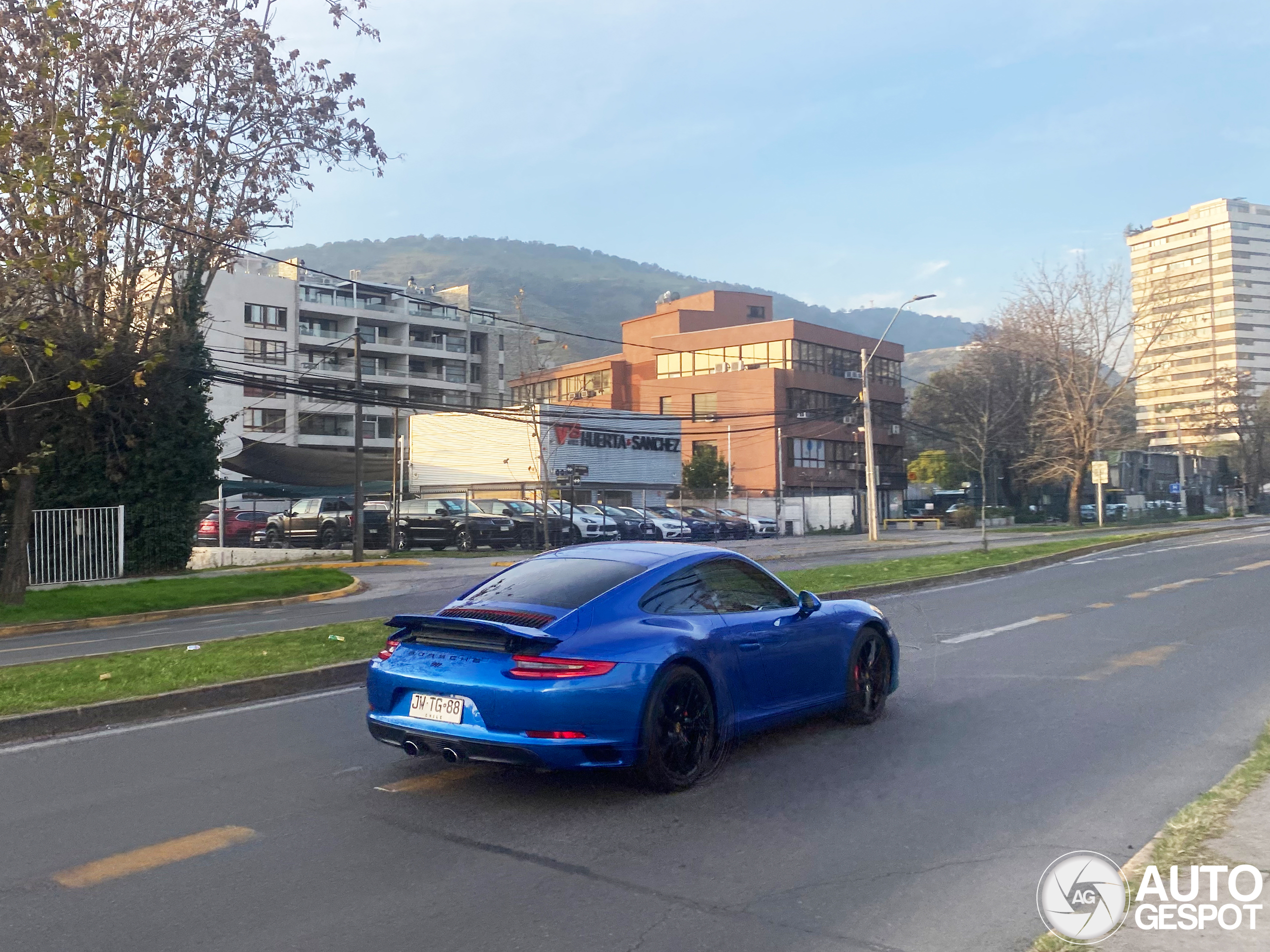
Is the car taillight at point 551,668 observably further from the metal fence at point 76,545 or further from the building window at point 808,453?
the building window at point 808,453

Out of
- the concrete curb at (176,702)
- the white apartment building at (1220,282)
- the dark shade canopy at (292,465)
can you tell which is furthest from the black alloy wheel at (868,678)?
the white apartment building at (1220,282)

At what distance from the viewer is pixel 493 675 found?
18.1ft

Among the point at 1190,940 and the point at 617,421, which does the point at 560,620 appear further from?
the point at 617,421

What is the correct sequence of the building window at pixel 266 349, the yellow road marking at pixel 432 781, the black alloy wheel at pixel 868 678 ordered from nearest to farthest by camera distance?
1. the yellow road marking at pixel 432 781
2. the black alloy wheel at pixel 868 678
3. the building window at pixel 266 349

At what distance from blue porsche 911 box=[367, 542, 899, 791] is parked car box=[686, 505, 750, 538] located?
37.7 m

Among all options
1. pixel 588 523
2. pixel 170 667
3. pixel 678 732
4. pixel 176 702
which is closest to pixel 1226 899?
pixel 678 732

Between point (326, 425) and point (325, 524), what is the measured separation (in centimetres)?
3955

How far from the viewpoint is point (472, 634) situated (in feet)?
18.9

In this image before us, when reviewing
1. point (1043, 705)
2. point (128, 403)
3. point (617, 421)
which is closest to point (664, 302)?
point (617, 421)

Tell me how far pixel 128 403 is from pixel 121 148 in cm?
588

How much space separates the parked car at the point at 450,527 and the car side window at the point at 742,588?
27897 mm

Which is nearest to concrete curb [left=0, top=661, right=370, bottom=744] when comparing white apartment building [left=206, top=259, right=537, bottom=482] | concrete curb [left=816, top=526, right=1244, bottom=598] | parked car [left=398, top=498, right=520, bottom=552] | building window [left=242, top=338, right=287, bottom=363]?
concrete curb [left=816, top=526, right=1244, bottom=598]

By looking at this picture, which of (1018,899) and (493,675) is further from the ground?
(493,675)

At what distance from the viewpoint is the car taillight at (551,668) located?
215 inches
